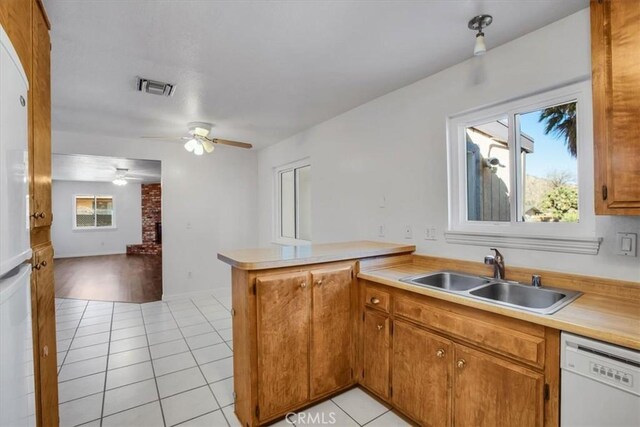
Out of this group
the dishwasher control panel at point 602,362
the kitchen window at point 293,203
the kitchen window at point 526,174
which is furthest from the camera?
the kitchen window at point 293,203

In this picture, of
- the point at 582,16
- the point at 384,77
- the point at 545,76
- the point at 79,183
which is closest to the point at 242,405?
the point at 384,77

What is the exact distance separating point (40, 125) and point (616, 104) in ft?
8.71

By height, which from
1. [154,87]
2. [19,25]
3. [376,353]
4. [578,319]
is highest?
[154,87]

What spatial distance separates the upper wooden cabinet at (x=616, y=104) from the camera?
4.31ft

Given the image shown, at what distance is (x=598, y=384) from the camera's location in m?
1.14

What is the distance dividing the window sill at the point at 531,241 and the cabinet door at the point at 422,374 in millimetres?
801

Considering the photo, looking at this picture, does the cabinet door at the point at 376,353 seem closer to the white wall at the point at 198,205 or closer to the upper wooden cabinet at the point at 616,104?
the upper wooden cabinet at the point at 616,104

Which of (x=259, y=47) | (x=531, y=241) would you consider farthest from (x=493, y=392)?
(x=259, y=47)

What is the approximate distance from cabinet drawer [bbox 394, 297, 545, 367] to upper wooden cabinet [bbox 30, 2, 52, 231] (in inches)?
77.5

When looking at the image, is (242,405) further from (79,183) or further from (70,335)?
(79,183)

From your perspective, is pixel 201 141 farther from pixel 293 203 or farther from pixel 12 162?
pixel 12 162

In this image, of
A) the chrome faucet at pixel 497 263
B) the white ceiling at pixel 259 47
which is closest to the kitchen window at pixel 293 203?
the white ceiling at pixel 259 47

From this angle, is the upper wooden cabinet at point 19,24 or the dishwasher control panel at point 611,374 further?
the dishwasher control panel at point 611,374

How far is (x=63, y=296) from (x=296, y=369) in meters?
4.96
